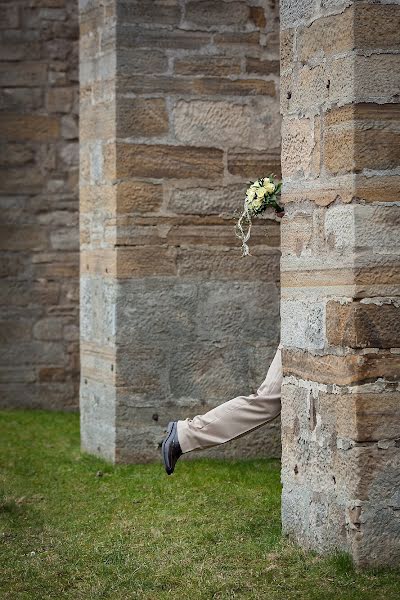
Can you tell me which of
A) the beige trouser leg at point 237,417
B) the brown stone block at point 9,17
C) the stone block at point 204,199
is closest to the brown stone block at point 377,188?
the beige trouser leg at point 237,417

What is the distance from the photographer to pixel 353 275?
15.5 ft

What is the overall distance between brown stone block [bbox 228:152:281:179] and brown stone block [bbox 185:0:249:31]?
83 centimetres

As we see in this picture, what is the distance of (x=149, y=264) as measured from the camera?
24.7 ft

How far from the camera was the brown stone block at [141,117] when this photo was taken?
7461mm

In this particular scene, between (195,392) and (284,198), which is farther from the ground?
(284,198)

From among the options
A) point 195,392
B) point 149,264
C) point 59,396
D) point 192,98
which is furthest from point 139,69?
point 59,396

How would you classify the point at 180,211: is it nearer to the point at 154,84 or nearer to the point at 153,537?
the point at 154,84

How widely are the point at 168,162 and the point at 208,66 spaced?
68 cm

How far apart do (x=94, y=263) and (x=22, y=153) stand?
2.81 m

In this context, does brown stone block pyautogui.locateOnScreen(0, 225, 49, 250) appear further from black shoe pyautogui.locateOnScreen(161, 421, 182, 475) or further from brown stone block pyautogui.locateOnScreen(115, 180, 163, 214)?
black shoe pyautogui.locateOnScreen(161, 421, 182, 475)

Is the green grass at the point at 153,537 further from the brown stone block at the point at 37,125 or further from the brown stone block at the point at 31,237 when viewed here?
the brown stone block at the point at 37,125

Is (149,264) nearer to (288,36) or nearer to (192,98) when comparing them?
(192,98)

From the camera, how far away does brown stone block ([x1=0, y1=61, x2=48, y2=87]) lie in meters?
10.4

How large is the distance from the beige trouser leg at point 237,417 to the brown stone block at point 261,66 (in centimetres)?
259
